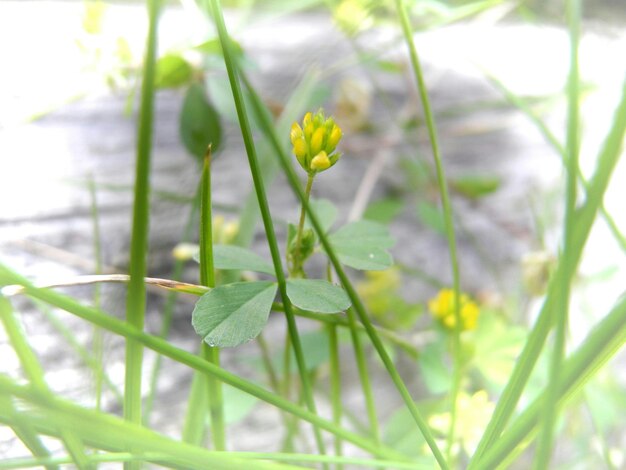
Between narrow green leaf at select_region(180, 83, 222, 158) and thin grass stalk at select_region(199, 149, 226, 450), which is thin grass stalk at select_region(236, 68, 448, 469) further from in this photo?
narrow green leaf at select_region(180, 83, 222, 158)

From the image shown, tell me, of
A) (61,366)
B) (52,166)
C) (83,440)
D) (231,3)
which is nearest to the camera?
(83,440)

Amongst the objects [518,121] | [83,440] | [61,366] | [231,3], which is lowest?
[83,440]

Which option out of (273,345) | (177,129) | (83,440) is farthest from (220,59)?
(83,440)

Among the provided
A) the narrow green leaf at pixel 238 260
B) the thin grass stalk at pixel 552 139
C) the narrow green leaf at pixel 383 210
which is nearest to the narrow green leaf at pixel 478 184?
the narrow green leaf at pixel 383 210

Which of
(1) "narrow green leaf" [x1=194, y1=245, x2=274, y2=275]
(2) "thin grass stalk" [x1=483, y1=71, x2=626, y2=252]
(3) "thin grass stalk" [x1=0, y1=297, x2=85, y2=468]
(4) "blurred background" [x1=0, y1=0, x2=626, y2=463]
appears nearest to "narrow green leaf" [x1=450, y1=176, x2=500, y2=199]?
(4) "blurred background" [x1=0, y1=0, x2=626, y2=463]

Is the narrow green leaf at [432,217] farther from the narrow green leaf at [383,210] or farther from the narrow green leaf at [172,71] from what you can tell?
the narrow green leaf at [172,71]

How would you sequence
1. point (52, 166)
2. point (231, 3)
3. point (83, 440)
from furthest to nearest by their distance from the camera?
point (231, 3) → point (52, 166) → point (83, 440)

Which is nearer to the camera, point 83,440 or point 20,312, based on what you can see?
point 83,440

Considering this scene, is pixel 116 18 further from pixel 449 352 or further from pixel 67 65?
pixel 449 352
